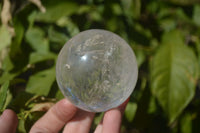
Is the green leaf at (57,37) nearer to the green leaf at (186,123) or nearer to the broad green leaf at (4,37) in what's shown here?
the broad green leaf at (4,37)

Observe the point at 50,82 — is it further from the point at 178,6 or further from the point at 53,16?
the point at 178,6

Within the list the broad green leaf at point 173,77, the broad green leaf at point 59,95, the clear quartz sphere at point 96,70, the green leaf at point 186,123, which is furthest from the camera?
the green leaf at point 186,123

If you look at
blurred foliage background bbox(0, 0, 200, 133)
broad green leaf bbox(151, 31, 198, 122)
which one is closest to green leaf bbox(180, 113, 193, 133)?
blurred foliage background bbox(0, 0, 200, 133)

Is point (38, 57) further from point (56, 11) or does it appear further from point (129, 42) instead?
point (129, 42)

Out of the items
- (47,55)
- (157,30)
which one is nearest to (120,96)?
(47,55)

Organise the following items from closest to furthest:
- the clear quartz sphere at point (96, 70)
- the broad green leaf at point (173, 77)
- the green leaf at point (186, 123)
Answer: the clear quartz sphere at point (96, 70), the broad green leaf at point (173, 77), the green leaf at point (186, 123)

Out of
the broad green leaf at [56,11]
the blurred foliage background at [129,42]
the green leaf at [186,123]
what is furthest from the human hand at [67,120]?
the green leaf at [186,123]
